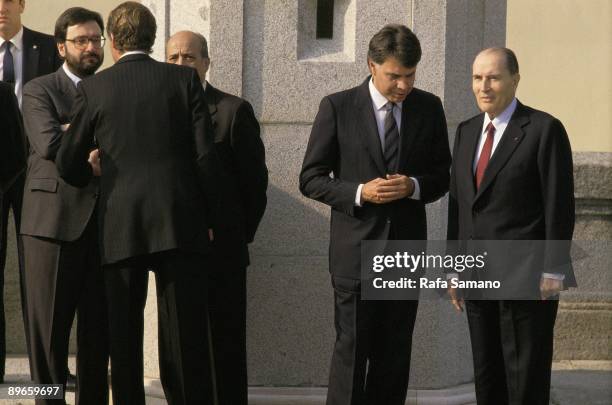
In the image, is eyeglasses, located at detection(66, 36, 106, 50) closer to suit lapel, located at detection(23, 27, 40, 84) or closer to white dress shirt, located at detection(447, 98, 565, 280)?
suit lapel, located at detection(23, 27, 40, 84)

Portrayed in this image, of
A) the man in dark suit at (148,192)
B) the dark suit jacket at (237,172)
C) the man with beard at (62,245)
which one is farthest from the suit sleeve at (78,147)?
the dark suit jacket at (237,172)

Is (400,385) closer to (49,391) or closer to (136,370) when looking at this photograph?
(136,370)

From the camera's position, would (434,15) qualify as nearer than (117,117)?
No

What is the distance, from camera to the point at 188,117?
6262 millimetres

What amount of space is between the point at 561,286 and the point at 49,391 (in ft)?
7.61

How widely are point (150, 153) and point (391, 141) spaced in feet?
3.55

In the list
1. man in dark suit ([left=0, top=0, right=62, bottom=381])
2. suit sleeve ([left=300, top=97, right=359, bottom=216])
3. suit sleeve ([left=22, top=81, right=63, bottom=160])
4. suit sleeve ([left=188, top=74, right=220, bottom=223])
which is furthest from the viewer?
man in dark suit ([left=0, top=0, right=62, bottom=381])

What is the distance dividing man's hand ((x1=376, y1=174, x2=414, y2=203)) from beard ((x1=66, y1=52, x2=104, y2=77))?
1504 millimetres

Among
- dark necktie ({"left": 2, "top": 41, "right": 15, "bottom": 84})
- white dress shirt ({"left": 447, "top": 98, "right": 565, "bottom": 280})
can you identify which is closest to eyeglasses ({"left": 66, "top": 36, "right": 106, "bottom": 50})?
dark necktie ({"left": 2, "top": 41, "right": 15, "bottom": 84})

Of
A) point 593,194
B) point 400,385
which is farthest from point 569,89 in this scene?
point 400,385

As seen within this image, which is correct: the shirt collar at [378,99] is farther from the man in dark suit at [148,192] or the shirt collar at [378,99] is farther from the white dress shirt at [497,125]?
the man in dark suit at [148,192]

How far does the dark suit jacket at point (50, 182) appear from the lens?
6.82 metres

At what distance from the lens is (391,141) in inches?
260

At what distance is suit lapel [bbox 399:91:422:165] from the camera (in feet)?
21.6
